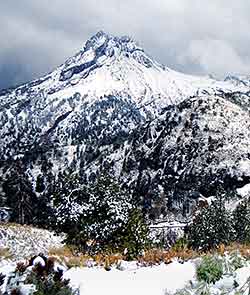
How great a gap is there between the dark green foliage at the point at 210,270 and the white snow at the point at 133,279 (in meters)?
0.38

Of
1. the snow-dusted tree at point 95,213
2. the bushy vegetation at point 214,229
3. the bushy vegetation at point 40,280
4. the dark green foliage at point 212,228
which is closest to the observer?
the bushy vegetation at point 40,280

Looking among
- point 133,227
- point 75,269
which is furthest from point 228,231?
point 75,269

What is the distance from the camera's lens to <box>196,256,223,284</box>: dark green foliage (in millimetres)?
12977

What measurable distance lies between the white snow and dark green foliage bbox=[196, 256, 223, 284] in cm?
38

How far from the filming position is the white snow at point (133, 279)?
45.0ft

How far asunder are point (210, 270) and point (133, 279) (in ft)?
8.20

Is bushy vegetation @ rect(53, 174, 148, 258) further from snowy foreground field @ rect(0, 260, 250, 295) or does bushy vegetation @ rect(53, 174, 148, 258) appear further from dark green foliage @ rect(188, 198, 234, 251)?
dark green foliage @ rect(188, 198, 234, 251)

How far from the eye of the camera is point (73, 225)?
51156 millimetres

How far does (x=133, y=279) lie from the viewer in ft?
48.7

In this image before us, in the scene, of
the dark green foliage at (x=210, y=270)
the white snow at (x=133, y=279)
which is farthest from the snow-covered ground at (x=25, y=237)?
the dark green foliage at (x=210, y=270)

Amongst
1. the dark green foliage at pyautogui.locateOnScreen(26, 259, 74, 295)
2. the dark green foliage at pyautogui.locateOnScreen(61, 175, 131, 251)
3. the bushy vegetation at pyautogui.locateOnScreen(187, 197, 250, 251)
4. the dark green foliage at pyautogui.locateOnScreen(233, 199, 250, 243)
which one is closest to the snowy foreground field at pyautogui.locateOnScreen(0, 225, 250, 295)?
the dark green foliage at pyautogui.locateOnScreen(26, 259, 74, 295)

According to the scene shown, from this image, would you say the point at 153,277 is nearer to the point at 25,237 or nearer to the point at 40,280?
the point at 40,280

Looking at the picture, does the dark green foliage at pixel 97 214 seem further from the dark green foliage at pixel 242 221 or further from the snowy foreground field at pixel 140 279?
the dark green foliage at pixel 242 221

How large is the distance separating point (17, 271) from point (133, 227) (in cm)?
3966
